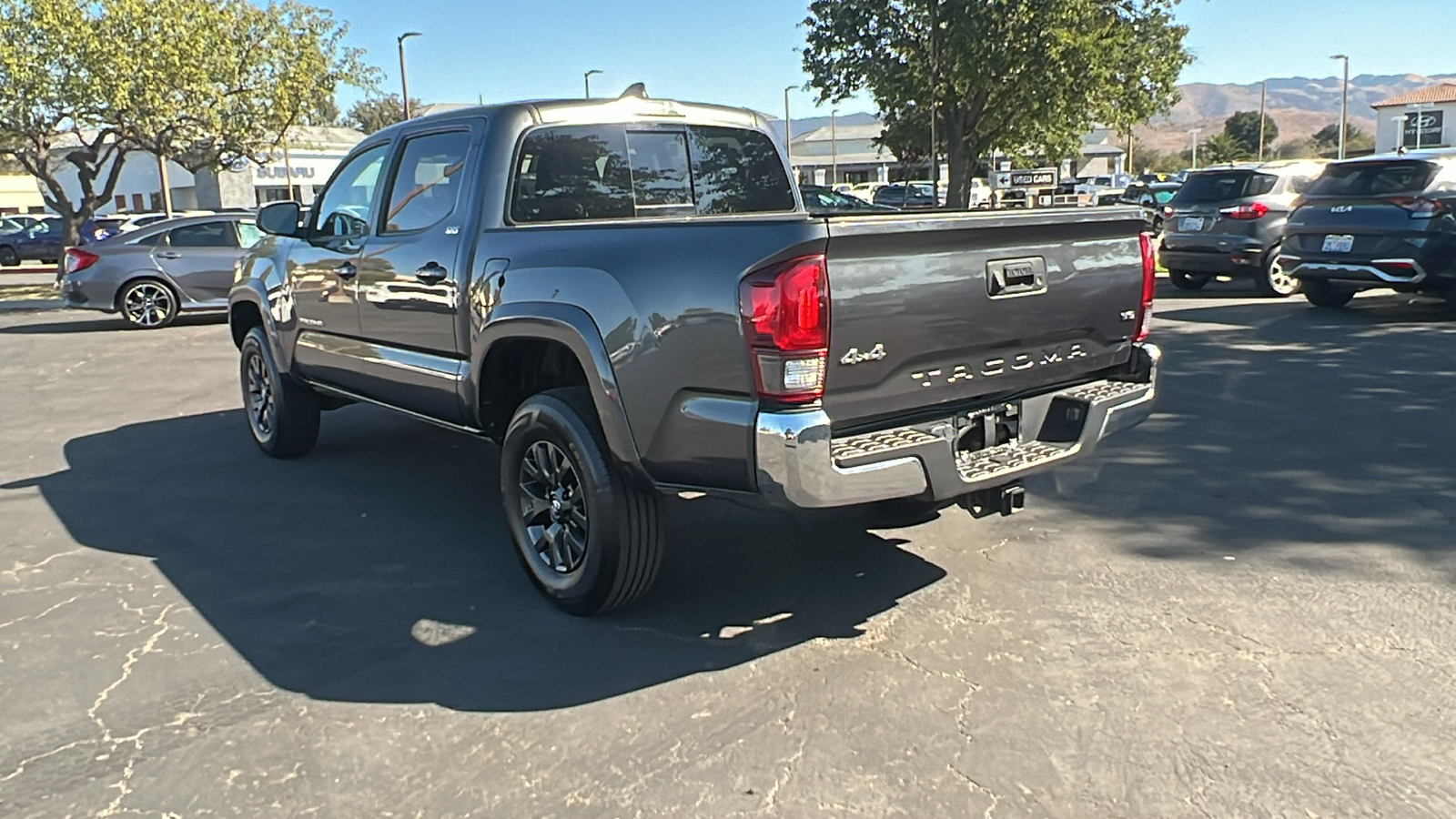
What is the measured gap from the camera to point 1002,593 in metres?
4.42

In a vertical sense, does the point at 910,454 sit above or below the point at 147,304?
above

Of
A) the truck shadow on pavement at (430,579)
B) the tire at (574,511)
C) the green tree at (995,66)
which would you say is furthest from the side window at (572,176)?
the green tree at (995,66)

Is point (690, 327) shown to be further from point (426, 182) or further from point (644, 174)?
point (426, 182)

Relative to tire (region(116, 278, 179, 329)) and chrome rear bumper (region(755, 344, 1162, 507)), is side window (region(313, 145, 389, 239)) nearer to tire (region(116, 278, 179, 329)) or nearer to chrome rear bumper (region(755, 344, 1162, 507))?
chrome rear bumper (region(755, 344, 1162, 507))

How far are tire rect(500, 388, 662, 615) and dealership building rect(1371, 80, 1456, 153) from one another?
71411mm

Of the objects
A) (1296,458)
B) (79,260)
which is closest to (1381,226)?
(1296,458)

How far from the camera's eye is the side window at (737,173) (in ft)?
17.8

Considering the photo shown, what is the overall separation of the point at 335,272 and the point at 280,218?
2.19ft

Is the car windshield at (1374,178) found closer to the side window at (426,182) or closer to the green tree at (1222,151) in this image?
the side window at (426,182)

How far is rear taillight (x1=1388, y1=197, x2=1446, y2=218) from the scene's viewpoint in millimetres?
10719

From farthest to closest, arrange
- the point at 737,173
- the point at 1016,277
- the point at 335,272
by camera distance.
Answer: the point at 335,272 < the point at 737,173 < the point at 1016,277

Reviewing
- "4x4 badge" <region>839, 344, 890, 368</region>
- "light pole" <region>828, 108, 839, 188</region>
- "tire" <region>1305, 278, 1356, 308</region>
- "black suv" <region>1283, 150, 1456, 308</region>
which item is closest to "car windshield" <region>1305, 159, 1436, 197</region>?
"black suv" <region>1283, 150, 1456, 308</region>

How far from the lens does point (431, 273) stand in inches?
192

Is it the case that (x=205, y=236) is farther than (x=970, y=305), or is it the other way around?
(x=205, y=236)
